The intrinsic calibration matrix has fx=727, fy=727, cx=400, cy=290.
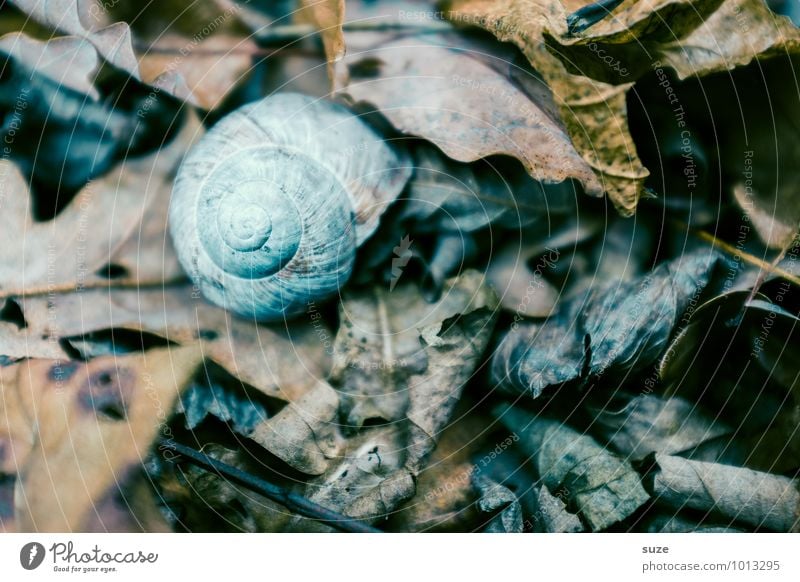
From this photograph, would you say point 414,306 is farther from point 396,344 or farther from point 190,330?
point 190,330

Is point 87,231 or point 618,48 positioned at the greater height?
point 618,48

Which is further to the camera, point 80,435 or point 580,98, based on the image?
point 80,435

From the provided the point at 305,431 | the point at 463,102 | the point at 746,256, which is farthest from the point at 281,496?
the point at 746,256

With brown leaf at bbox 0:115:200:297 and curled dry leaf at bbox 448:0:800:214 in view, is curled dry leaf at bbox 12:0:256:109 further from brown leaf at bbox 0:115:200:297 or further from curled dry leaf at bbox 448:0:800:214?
curled dry leaf at bbox 448:0:800:214

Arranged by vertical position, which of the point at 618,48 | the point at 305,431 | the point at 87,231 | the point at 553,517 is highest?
the point at 618,48

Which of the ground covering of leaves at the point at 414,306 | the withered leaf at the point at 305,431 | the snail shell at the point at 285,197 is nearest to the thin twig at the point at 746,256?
the ground covering of leaves at the point at 414,306
